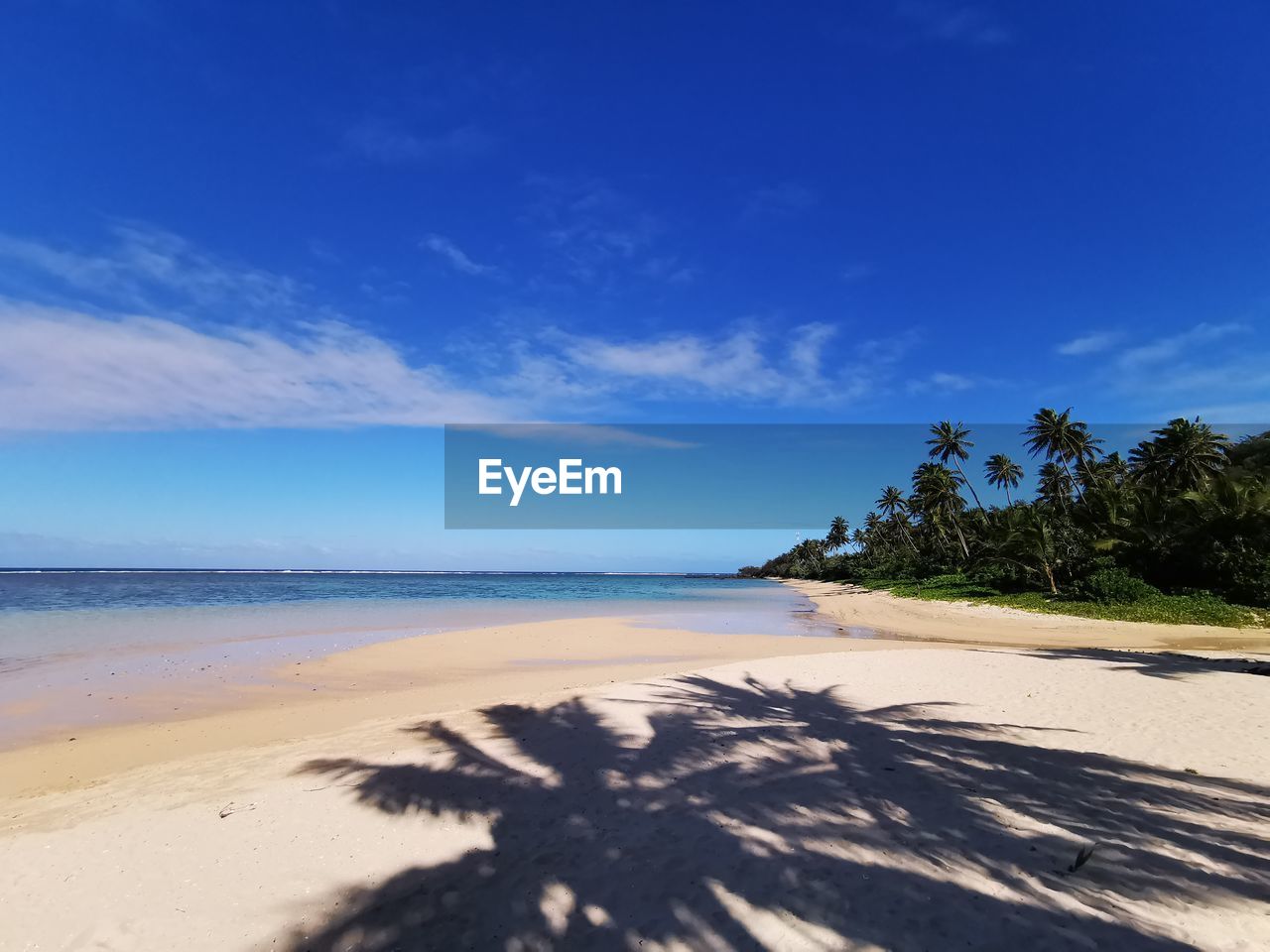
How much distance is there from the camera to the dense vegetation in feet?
84.8

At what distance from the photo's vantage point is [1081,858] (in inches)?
185

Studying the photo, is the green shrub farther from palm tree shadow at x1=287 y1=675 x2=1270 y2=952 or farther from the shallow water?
palm tree shadow at x1=287 y1=675 x2=1270 y2=952

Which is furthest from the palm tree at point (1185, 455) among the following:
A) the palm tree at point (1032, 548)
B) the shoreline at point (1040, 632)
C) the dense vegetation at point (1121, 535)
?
the shoreline at point (1040, 632)

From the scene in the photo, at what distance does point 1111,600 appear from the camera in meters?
28.1

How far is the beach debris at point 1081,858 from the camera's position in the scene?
4.65m

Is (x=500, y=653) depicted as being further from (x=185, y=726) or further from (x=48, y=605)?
(x=48, y=605)

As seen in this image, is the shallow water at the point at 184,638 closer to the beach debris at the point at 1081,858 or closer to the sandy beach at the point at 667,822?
the sandy beach at the point at 667,822

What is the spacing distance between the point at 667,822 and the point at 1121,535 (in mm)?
37307

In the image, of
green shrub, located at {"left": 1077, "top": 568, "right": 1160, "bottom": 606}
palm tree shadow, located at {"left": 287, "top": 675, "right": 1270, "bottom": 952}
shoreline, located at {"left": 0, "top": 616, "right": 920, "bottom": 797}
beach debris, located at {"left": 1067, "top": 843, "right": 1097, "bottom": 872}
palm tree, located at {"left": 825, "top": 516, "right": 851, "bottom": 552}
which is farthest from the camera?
palm tree, located at {"left": 825, "top": 516, "right": 851, "bottom": 552}

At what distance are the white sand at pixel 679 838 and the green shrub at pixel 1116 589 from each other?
904 inches

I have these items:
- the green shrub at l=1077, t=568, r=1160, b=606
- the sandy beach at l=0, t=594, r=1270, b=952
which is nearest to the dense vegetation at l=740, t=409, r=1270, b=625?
the green shrub at l=1077, t=568, r=1160, b=606

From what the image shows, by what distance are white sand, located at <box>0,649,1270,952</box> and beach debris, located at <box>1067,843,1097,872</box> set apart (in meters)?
0.07

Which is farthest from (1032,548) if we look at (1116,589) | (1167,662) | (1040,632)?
(1167,662)

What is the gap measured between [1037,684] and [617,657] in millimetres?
10862
